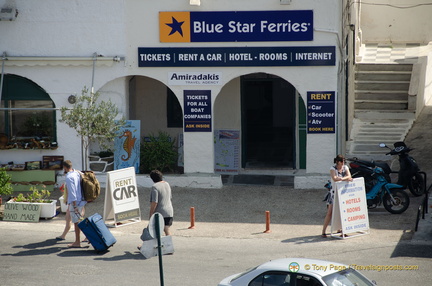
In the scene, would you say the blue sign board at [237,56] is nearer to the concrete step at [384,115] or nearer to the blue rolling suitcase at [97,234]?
the concrete step at [384,115]

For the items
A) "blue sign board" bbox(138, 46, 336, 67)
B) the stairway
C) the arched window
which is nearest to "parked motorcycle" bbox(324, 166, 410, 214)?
"blue sign board" bbox(138, 46, 336, 67)

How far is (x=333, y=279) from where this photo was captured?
962 centimetres

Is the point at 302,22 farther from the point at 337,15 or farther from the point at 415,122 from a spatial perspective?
the point at 415,122

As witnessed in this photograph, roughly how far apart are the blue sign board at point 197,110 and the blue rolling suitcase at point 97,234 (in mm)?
6302

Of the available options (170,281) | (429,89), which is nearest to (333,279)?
(170,281)

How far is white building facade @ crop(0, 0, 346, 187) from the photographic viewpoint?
1923 centimetres

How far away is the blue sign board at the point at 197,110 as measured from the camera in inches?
777

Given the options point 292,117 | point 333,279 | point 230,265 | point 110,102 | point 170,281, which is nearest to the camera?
point 333,279

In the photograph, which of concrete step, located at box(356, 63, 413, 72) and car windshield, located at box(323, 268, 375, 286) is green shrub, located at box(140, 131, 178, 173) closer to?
concrete step, located at box(356, 63, 413, 72)

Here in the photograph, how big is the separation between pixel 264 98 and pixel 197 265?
1044 cm

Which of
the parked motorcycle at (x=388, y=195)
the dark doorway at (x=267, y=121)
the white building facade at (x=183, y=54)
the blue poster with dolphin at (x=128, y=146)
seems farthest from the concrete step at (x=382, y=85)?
the blue poster with dolphin at (x=128, y=146)

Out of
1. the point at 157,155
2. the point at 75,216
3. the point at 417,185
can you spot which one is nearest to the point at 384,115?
the point at 417,185

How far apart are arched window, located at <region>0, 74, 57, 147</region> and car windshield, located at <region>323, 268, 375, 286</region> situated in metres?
12.1

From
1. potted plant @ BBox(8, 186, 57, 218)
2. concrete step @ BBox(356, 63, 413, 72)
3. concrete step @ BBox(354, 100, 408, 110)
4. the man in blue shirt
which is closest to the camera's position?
the man in blue shirt
